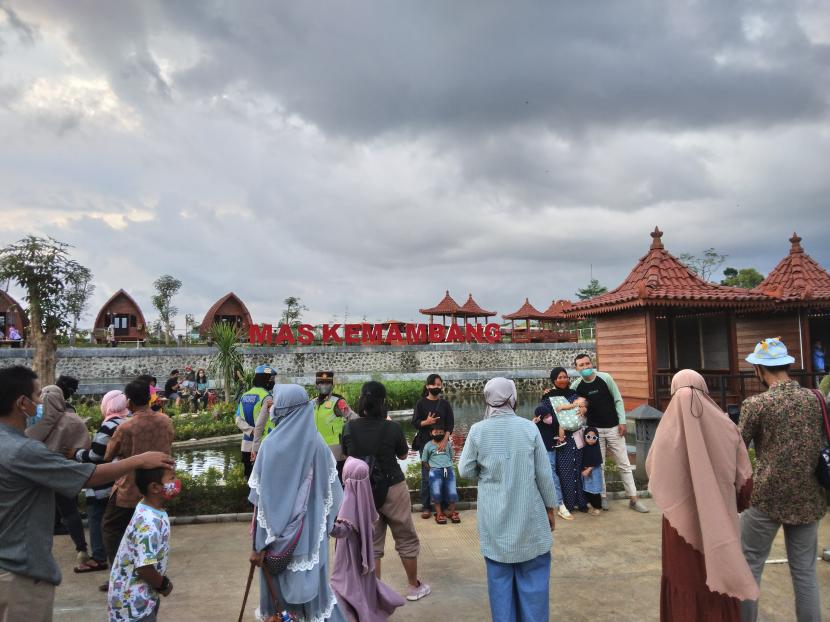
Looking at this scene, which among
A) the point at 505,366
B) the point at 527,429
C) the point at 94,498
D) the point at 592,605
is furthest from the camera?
the point at 505,366

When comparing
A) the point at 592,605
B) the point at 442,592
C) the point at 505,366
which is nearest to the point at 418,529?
the point at 442,592

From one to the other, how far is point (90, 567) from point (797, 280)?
15.3 meters

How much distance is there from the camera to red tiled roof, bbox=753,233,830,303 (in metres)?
12.1

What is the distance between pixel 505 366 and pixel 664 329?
14763 mm

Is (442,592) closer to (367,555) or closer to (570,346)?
(367,555)

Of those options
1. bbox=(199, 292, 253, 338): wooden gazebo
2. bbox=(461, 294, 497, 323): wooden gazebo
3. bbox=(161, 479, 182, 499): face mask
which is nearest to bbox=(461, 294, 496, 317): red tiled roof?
bbox=(461, 294, 497, 323): wooden gazebo

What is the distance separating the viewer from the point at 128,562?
267cm

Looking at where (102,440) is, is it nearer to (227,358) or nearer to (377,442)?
(377,442)

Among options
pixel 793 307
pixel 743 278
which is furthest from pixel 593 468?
pixel 743 278

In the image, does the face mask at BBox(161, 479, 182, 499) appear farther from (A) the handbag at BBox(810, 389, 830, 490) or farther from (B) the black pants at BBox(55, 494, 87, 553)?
(A) the handbag at BBox(810, 389, 830, 490)

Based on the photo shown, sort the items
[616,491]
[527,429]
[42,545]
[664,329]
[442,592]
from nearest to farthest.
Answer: [42,545]
[527,429]
[442,592]
[616,491]
[664,329]

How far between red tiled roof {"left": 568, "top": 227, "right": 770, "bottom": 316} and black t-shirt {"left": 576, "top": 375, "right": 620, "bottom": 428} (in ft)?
18.5

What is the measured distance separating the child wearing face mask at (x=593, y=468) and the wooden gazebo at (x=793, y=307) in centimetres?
875

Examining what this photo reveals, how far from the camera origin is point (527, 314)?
3616 centimetres
